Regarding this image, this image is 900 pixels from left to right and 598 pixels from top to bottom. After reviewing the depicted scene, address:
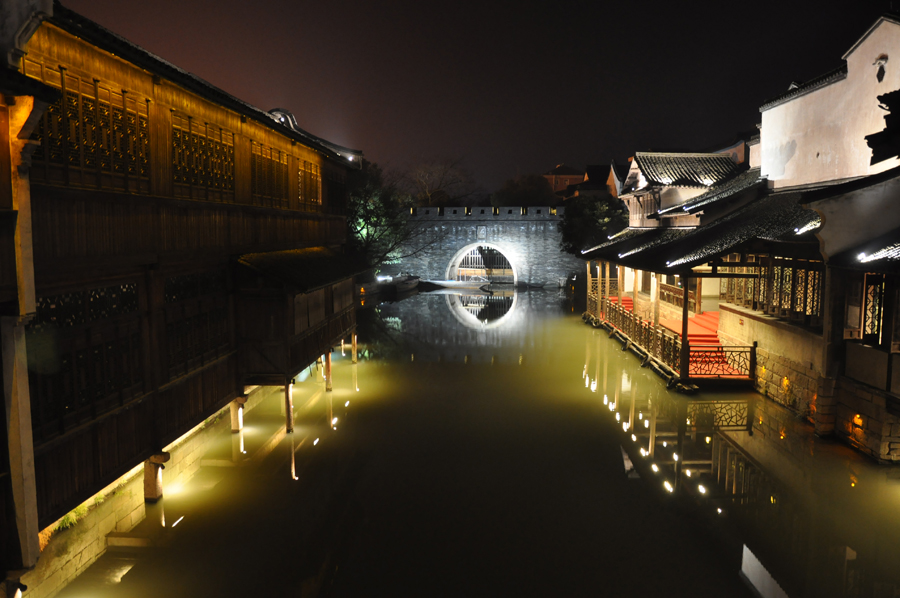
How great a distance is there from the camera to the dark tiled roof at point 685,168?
2341cm

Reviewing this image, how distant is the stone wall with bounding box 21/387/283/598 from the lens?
638cm

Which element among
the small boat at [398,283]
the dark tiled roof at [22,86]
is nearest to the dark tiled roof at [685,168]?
the small boat at [398,283]

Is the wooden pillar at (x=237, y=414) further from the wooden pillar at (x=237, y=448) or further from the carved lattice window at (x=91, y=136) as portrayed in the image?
the carved lattice window at (x=91, y=136)

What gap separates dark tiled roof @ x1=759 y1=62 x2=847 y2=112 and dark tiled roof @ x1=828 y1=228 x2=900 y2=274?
5.78m

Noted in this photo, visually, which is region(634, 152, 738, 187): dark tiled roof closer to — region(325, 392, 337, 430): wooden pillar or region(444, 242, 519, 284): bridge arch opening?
region(325, 392, 337, 430): wooden pillar

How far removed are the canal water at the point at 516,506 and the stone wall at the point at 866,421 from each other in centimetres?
32

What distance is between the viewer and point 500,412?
1306 cm

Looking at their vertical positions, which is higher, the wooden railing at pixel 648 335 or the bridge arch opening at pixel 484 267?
the bridge arch opening at pixel 484 267

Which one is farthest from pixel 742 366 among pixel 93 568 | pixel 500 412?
pixel 93 568

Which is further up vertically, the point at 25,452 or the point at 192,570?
the point at 25,452

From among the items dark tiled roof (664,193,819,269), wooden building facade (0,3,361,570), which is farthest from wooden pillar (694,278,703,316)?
wooden building facade (0,3,361,570)

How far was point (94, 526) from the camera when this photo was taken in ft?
24.1

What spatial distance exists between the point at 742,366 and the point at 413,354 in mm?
9528

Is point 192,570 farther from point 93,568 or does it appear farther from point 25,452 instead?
point 25,452
